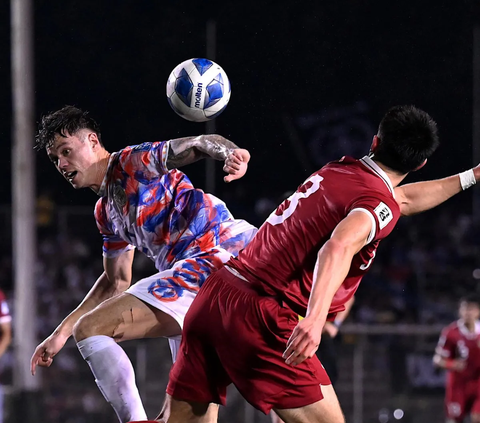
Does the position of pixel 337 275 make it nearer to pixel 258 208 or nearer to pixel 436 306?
pixel 436 306

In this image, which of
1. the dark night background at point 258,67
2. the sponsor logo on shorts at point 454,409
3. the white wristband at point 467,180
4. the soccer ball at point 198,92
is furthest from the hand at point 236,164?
the dark night background at point 258,67

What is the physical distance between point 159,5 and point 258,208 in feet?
17.0

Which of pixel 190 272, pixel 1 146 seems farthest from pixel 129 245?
pixel 1 146

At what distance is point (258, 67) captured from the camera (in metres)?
17.8

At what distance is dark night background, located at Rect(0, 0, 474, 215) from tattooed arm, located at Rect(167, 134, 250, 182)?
36.8 feet

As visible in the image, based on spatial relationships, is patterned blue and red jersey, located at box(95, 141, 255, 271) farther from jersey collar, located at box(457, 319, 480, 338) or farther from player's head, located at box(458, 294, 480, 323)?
jersey collar, located at box(457, 319, 480, 338)

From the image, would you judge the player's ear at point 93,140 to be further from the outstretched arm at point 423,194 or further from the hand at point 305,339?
the hand at point 305,339

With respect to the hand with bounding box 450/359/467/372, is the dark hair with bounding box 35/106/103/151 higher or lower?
higher

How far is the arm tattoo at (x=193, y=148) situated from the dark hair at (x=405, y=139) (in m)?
0.74

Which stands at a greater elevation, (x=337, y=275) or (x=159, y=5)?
(x=159, y=5)

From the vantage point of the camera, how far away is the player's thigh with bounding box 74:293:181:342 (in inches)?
160

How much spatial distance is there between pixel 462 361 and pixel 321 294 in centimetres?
803

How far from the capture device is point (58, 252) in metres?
12.9

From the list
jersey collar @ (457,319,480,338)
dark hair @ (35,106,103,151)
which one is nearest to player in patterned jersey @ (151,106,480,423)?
dark hair @ (35,106,103,151)
